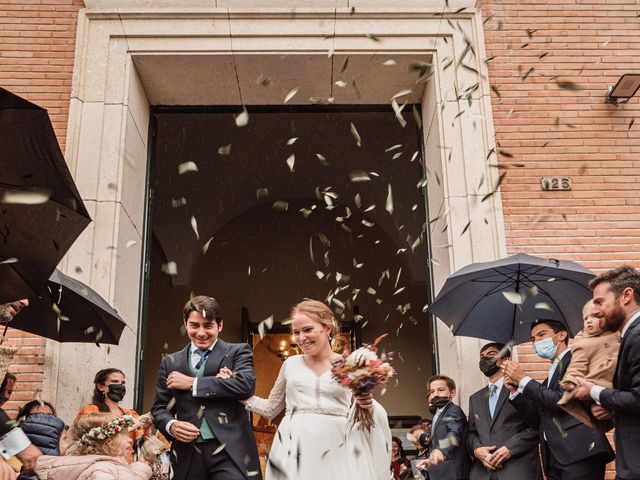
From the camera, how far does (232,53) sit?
29.9 ft

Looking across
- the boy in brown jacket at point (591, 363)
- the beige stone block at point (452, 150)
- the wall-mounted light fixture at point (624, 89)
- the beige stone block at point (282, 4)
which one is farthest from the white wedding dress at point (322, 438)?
the wall-mounted light fixture at point (624, 89)

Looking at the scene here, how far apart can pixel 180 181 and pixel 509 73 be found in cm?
748

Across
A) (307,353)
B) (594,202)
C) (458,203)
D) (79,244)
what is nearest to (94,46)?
(79,244)

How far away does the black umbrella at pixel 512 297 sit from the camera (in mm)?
6773

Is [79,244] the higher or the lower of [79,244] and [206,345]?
the higher

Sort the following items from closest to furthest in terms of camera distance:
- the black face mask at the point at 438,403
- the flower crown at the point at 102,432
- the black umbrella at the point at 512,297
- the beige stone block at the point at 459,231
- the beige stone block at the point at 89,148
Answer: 1. the flower crown at the point at 102,432
2. the black umbrella at the point at 512,297
3. the black face mask at the point at 438,403
4. the beige stone block at the point at 459,231
5. the beige stone block at the point at 89,148

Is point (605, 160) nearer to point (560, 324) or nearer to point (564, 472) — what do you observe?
point (560, 324)

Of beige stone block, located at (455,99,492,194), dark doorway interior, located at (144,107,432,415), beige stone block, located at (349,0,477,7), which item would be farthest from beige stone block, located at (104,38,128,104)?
dark doorway interior, located at (144,107,432,415)

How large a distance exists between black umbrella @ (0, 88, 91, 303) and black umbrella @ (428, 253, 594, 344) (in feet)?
11.7

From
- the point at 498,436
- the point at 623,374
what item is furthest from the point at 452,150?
the point at 623,374

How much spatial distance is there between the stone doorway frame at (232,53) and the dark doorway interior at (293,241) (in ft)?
16.1

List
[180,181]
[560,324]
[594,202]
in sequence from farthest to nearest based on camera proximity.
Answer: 1. [180,181]
2. [594,202]
3. [560,324]

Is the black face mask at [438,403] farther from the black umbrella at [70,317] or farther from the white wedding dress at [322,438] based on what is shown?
the black umbrella at [70,317]

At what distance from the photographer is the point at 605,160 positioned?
8.75 meters
